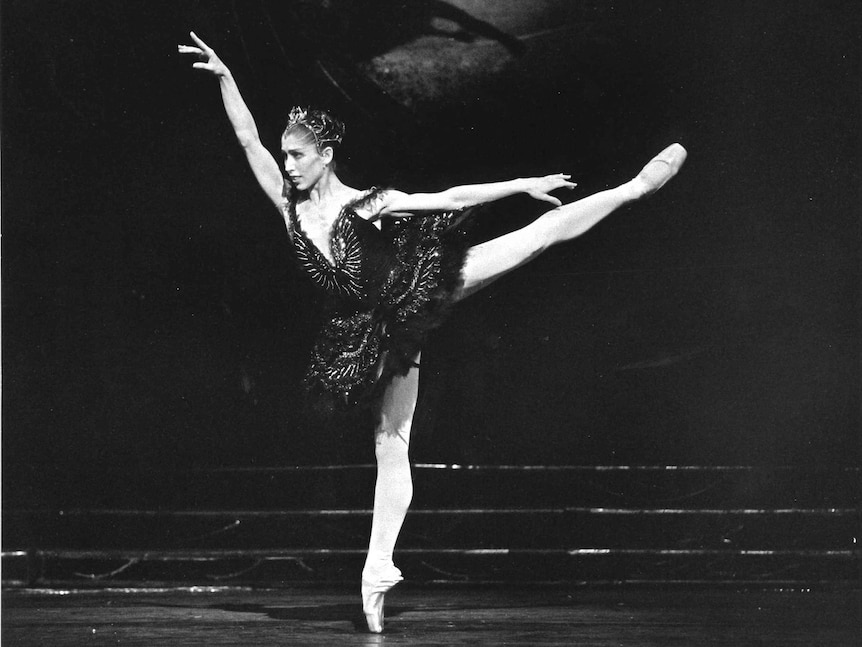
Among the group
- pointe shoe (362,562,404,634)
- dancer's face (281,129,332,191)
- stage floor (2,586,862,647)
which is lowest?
stage floor (2,586,862,647)

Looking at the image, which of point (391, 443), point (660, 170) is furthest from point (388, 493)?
point (660, 170)

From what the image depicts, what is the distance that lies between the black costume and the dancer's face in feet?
0.47

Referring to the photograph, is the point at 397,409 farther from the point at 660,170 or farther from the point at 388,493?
the point at 660,170

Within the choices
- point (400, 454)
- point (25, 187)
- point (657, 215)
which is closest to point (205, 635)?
point (400, 454)

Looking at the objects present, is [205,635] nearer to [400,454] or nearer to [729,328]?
[400,454]

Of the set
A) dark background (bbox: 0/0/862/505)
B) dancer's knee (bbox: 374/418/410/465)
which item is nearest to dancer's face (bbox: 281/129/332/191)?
dancer's knee (bbox: 374/418/410/465)

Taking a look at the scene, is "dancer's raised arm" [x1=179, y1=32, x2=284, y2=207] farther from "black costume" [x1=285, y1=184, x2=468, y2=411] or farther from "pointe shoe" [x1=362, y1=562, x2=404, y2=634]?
"pointe shoe" [x1=362, y1=562, x2=404, y2=634]

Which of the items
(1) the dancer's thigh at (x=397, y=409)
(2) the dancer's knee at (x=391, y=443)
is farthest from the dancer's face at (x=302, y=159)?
(2) the dancer's knee at (x=391, y=443)

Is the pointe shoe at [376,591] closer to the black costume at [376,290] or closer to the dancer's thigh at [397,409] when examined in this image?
the dancer's thigh at [397,409]

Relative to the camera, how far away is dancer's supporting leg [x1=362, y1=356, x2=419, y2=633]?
3.83 metres

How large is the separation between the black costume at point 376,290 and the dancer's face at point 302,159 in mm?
144

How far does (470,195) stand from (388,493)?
0.99 metres

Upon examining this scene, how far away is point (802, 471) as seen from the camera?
4.93m

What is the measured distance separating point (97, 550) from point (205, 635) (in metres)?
1.32
